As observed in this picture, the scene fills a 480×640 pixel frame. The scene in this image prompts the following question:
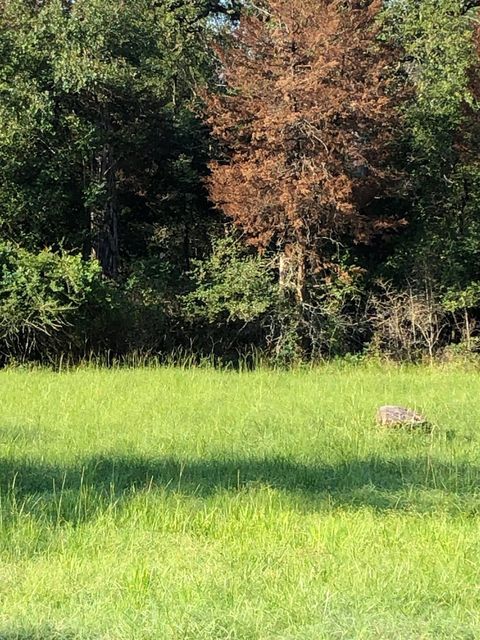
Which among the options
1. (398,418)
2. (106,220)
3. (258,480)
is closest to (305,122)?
(106,220)

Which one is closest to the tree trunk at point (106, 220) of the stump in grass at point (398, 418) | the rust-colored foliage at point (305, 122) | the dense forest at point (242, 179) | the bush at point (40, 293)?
the dense forest at point (242, 179)

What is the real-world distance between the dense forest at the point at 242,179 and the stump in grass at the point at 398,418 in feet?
20.9

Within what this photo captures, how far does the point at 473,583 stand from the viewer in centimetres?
429

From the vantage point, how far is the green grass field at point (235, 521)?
12.3ft

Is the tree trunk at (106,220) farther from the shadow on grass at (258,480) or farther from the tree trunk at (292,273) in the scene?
the shadow on grass at (258,480)

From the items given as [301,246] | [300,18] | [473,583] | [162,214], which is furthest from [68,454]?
[162,214]

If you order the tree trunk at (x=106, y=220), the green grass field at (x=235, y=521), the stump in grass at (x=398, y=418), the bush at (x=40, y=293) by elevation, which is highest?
the tree trunk at (x=106, y=220)

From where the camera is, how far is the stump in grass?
858cm

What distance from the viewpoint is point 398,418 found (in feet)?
28.5

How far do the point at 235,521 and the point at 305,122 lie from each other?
415 inches

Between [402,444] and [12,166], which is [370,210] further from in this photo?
[402,444]

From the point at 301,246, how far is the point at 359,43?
4142 millimetres

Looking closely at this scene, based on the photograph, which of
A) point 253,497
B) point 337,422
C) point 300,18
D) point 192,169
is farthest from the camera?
point 192,169

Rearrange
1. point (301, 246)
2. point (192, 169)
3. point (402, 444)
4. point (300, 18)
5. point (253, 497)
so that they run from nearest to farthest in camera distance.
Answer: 1. point (253, 497)
2. point (402, 444)
3. point (300, 18)
4. point (301, 246)
5. point (192, 169)
